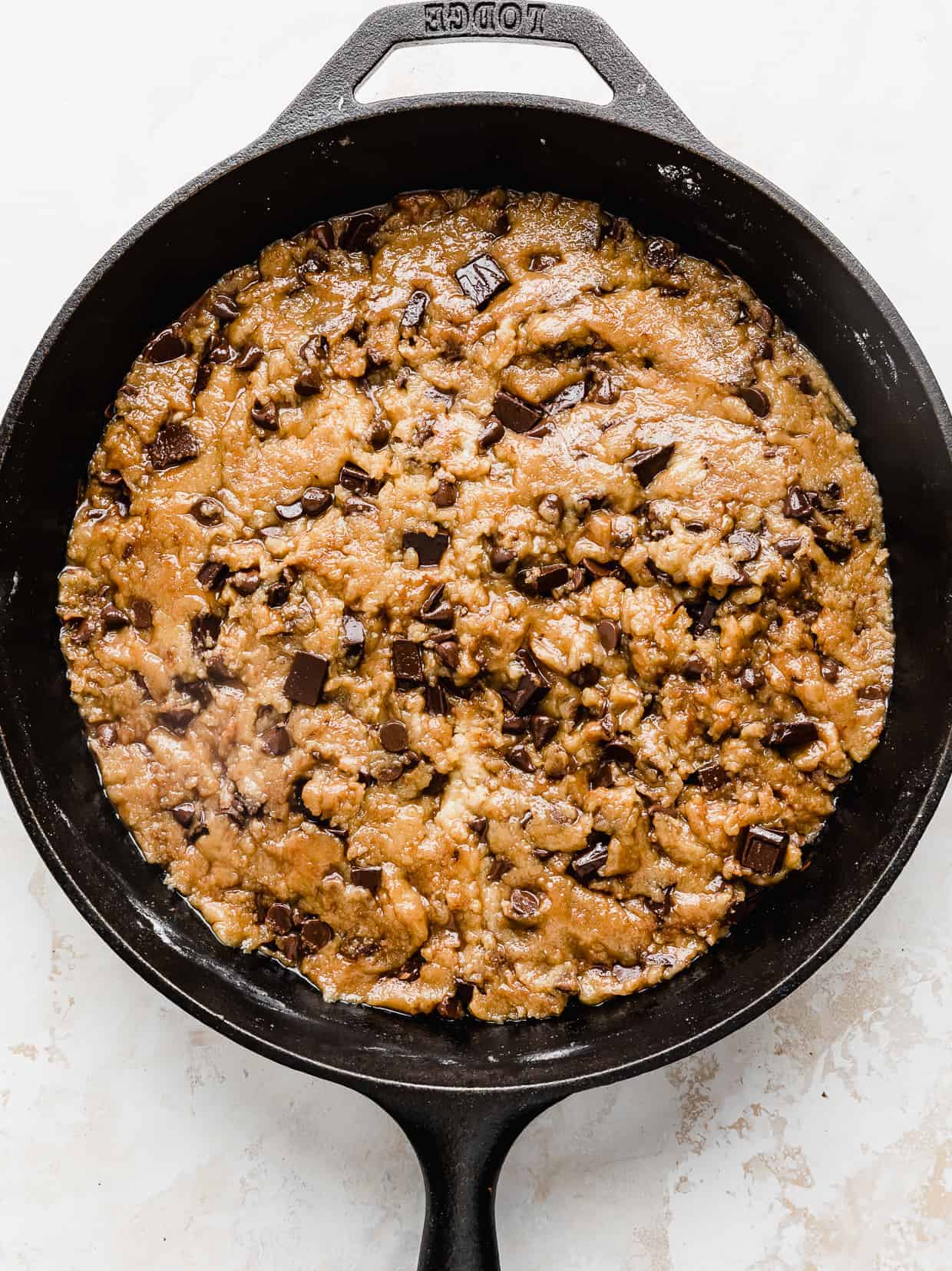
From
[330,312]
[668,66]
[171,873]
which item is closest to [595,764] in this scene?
[171,873]

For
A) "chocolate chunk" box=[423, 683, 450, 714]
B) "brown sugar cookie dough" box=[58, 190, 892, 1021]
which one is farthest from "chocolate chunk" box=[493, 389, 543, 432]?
"chocolate chunk" box=[423, 683, 450, 714]

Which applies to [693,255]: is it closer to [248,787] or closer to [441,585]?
[441,585]

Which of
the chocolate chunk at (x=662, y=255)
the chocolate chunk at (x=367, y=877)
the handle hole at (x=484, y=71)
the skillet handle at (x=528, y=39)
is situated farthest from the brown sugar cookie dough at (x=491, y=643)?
the handle hole at (x=484, y=71)

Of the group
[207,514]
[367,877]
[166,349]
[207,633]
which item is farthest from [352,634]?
[166,349]

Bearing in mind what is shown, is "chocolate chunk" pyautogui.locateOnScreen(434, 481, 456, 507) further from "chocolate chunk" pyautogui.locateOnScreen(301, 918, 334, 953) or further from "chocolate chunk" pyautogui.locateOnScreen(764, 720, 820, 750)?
"chocolate chunk" pyautogui.locateOnScreen(301, 918, 334, 953)

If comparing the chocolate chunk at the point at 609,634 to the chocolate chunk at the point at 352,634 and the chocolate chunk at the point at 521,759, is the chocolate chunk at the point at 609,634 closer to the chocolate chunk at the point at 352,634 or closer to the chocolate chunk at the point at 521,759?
the chocolate chunk at the point at 521,759

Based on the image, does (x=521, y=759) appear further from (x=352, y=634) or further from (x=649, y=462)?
(x=649, y=462)
